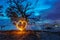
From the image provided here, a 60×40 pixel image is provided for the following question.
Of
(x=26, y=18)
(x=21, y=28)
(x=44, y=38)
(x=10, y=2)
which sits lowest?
(x=44, y=38)

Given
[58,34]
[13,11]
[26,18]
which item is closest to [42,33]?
[58,34]

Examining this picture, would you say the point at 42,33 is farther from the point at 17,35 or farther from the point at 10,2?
the point at 10,2

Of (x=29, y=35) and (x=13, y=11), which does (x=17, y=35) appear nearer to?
(x=29, y=35)

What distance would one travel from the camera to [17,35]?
12.0 m

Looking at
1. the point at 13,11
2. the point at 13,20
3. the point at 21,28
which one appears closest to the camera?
the point at 21,28

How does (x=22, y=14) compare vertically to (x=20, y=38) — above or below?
above

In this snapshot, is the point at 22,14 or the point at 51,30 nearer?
the point at 51,30

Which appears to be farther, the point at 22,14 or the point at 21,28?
the point at 22,14

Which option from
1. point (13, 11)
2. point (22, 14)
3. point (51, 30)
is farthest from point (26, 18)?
point (51, 30)

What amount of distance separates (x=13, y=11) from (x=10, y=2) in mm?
1032

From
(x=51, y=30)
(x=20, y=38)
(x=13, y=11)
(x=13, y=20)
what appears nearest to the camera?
(x=20, y=38)

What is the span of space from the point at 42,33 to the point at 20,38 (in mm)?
1746

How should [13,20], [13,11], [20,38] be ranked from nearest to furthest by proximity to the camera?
[20,38]
[13,20]
[13,11]

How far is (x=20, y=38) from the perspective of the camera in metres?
11.9
